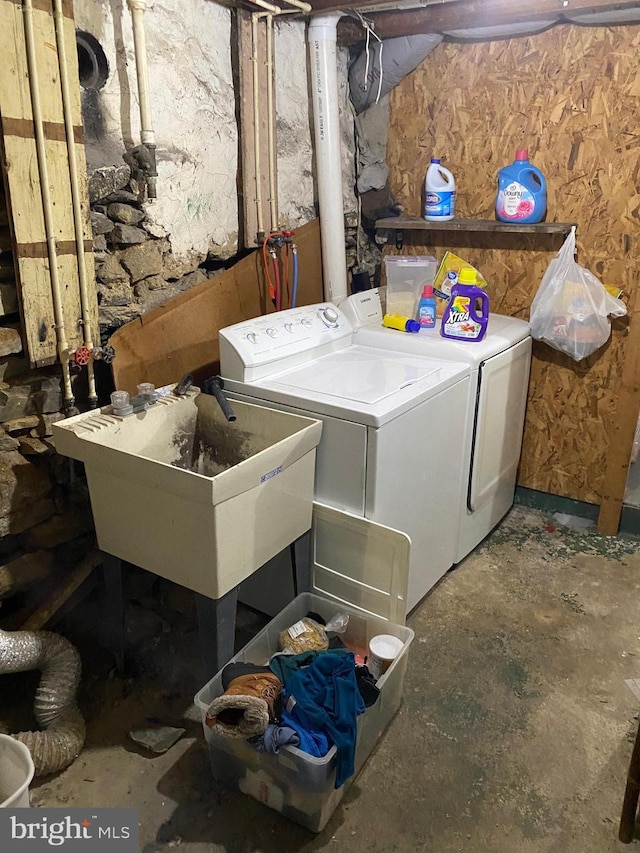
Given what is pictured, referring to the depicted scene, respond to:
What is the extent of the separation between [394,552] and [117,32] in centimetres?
165

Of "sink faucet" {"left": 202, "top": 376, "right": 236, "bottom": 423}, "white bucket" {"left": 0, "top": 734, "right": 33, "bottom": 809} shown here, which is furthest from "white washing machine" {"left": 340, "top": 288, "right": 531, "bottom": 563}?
"white bucket" {"left": 0, "top": 734, "right": 33, "bottom": 809}

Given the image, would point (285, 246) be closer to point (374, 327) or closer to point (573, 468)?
point (374, 327)

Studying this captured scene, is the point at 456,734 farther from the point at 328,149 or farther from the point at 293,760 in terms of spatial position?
the point at 328,149

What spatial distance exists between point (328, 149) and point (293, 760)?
2159mm

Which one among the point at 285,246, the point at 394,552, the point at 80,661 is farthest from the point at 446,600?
the point at 285,246

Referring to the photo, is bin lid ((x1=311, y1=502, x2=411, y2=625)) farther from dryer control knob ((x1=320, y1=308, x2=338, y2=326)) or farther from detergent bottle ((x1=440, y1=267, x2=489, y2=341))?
detergent bottle ((x1=440, y1=267, x2=489, y2=341))

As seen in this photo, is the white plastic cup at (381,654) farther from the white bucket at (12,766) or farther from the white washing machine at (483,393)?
the white bucket at (12,766)

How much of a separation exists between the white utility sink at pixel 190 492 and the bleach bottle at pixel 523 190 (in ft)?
4.47

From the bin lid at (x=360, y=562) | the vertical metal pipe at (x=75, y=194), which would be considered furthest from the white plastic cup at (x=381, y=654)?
the vertical metal pipe at (x=75, y=194)

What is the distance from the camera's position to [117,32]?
183 centimetres

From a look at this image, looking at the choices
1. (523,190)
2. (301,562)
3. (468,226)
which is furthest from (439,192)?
(301,562)

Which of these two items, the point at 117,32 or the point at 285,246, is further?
the point at 285,246

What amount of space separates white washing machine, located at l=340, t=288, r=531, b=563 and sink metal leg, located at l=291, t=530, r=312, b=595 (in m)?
0.52

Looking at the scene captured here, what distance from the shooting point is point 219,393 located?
78.2 inches
